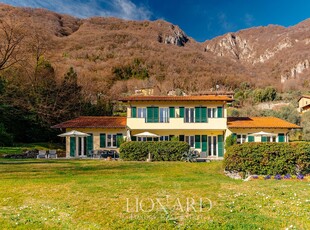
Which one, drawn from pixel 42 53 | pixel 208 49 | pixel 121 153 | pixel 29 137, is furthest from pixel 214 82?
pixel 208 49

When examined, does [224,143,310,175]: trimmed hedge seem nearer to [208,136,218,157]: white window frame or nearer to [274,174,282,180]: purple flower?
[274,174,282,180]: purple flower

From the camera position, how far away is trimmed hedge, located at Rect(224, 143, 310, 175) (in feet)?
41.6

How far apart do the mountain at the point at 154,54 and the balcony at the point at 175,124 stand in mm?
18457

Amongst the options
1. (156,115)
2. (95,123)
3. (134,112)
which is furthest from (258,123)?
(95,123)

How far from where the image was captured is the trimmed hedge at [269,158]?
12688 millimetres

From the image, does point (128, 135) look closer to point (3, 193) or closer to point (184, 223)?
point (3, 193)

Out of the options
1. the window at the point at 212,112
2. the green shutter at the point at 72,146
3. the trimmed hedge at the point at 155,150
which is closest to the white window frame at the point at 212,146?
the window at the point at 212,112

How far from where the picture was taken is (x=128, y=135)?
24.9 m

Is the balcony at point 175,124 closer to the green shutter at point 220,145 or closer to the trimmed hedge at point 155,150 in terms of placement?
the green shutter at point 220,145

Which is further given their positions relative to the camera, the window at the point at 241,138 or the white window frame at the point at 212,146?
the white window frame at the point at 212,146

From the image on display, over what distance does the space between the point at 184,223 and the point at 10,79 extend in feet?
111

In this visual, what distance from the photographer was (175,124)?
2505 cm

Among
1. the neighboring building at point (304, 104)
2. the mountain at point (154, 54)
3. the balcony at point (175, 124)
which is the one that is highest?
the mountain at point (154, 54)

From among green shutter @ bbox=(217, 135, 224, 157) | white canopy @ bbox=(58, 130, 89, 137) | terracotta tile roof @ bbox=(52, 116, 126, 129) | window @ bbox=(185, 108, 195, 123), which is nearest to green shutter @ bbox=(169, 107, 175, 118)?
window @ bbox=(185, 108, 195, 123)
